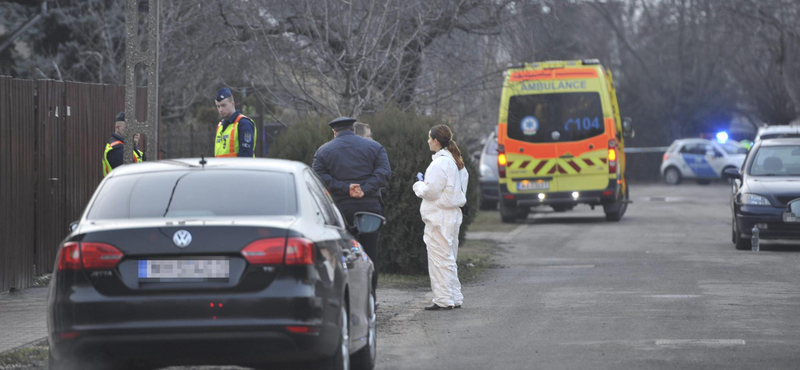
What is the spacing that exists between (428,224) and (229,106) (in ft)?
6.56

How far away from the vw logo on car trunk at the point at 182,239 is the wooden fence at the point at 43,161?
5860mm

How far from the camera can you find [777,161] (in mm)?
18266

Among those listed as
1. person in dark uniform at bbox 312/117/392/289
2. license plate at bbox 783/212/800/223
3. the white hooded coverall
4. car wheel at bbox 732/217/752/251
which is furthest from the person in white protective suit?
car wheel at bbox 732/217/752/251

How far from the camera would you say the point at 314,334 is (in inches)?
242

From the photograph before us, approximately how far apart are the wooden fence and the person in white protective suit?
3709mm

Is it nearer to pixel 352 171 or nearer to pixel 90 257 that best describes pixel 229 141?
pixel 352 171

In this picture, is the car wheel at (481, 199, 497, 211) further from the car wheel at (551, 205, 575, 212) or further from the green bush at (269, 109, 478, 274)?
the green bush at (269, 109, 478, 274)

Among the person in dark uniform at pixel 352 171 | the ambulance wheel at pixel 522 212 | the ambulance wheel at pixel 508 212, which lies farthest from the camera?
the ambulance wheel at pixel 522 212

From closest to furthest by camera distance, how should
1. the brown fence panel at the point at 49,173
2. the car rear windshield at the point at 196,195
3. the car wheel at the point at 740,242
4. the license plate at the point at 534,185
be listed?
the car rear windshield at the point at 196,195
the brown fence panel at the point at 49,173
the car wheel at the point at 740,242
the license plate at the point at 534,185

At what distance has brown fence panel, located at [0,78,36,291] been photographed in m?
11.5

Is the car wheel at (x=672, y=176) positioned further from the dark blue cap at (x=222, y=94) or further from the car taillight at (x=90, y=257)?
the car taillight at (x=90, y=257)

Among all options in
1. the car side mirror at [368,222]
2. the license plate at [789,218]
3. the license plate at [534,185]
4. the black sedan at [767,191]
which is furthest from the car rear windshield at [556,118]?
the car side mirror at [368,222]

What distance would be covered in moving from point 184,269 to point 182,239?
141mm

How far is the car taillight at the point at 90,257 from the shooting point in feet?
19.8
